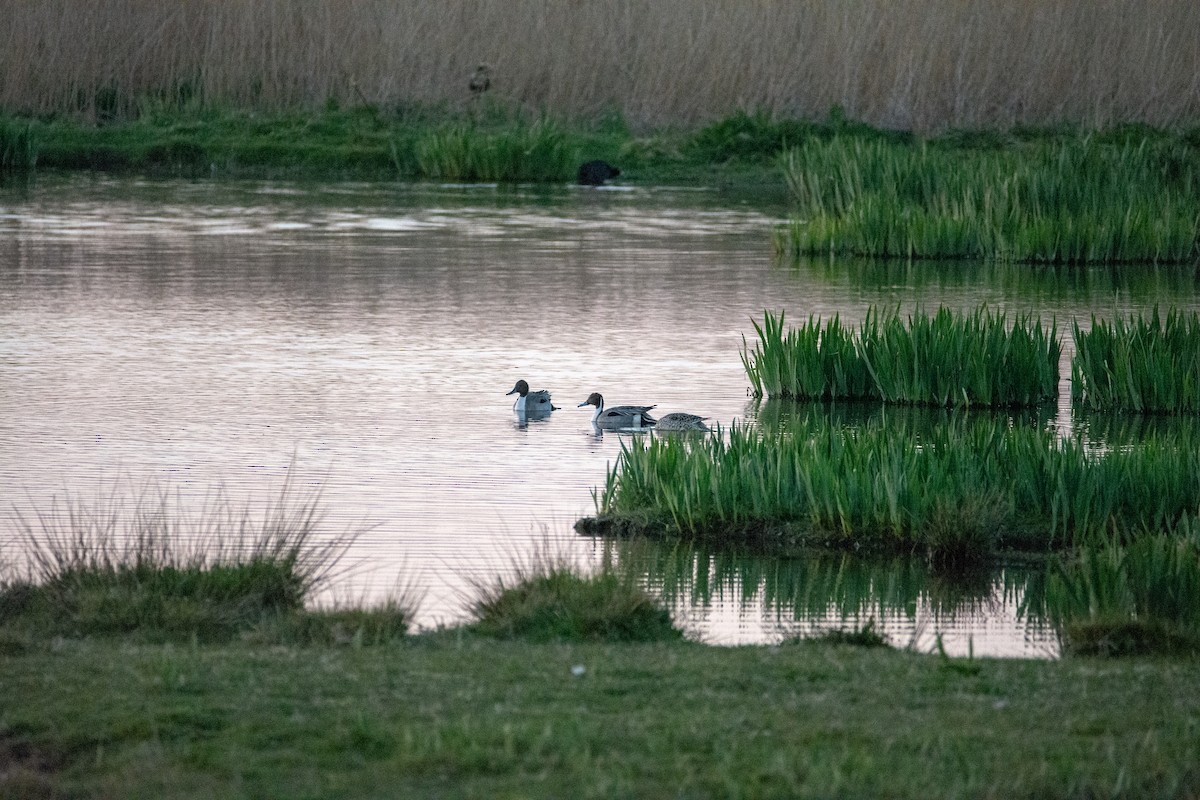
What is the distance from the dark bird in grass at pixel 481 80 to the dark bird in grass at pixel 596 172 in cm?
299

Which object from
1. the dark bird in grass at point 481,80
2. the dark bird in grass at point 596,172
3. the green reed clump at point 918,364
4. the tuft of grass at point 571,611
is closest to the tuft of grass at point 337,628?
the tuft of grass at point 571,611

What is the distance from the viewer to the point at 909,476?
9.41 metres

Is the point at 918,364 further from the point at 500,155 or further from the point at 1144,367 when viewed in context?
the point at 500,155

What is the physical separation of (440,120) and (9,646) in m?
27.1

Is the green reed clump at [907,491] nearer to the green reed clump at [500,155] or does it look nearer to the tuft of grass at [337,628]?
the tuft of grass at [337,628]

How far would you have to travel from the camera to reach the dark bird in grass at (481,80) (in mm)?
32188

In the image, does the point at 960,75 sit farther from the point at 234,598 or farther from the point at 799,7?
the point at 234,598

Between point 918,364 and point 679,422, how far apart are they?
2.40 metres

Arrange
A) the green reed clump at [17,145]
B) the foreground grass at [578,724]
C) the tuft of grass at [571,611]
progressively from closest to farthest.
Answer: the foreground grass at [578,724], the tuft of grass at [571,611], the green reed clump at [17,145]

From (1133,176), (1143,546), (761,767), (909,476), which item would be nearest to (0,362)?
(909,476)

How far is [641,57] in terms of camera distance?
3241 cm

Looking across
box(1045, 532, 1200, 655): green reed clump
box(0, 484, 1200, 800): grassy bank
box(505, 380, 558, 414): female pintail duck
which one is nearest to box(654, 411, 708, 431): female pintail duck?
box(505, 380, 558, 414): female pintail duck

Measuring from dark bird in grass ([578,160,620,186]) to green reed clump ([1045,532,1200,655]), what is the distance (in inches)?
902

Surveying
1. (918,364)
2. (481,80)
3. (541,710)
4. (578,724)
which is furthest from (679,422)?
(481,80)
